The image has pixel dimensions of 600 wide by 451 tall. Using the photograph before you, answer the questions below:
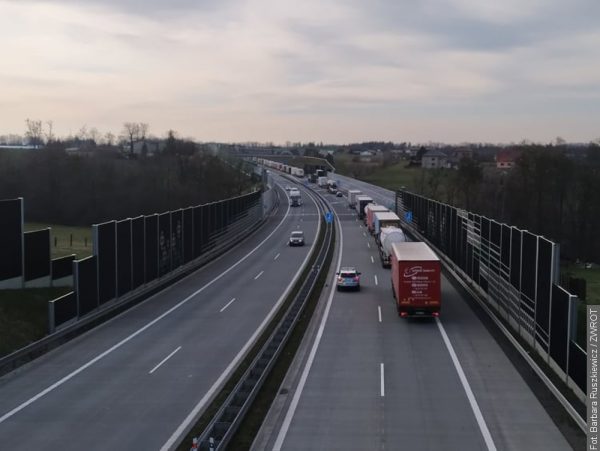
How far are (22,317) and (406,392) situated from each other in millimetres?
16514

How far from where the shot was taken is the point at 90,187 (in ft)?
338

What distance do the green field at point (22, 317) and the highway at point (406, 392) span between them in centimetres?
1079

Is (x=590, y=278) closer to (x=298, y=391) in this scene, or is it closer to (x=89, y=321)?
(x=298, y=391)

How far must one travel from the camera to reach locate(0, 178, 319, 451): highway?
17109 millimetres

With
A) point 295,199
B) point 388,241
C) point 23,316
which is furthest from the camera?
point 295,199

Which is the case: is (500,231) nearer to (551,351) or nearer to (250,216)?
(551,351)

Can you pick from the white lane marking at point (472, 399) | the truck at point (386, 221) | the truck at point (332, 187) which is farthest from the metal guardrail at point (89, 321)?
the truck at point (332, 187)

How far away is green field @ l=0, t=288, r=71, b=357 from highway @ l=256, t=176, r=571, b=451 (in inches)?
425

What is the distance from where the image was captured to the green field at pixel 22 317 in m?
25.5

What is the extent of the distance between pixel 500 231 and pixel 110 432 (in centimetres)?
2049

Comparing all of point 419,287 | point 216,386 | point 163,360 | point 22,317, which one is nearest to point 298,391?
point 216,386

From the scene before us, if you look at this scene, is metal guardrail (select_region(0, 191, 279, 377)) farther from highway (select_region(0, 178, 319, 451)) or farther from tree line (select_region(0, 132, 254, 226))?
tree line (select_region(0, 132, 254, 226))

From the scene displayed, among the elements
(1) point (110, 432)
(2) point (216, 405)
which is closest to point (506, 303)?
(2) point (216, 405)

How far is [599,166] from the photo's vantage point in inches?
3420
